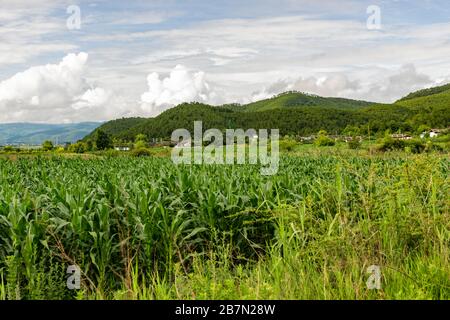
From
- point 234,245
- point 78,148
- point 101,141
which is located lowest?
point 78,148

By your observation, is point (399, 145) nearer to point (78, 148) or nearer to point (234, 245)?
point (78, 148)

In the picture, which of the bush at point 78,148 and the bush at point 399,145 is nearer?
the bush at point 399,145

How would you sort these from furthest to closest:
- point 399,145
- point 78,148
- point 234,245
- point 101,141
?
point 101,141
point 78,148
point 399,145
point 234,245

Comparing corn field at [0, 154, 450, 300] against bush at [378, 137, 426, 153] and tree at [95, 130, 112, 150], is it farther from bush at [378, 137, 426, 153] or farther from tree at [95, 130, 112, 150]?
tree at [95, 130, 112, 150]

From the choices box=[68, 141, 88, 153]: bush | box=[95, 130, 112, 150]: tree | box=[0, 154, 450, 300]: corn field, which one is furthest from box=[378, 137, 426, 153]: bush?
box=[95, 130, 112, 150]: tree

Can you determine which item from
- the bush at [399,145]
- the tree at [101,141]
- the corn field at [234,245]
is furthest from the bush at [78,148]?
the corn field at [234,245]

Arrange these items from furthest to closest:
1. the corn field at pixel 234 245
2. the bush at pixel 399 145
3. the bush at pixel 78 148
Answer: the bush at pixel 78 148 → the bush at pixel 399 145 → the corn field at pixel 234 245

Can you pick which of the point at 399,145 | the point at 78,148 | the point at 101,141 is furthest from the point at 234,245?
the point at 101,141

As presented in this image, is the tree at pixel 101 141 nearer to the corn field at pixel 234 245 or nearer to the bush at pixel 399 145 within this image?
the bush at pixel 399 145

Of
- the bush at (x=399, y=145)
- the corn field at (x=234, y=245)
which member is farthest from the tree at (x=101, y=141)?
the corn field at (x=234, y=245)

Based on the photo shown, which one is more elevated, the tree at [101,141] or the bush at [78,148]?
the tree at [101,141]

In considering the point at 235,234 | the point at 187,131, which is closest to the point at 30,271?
the point at 235,234

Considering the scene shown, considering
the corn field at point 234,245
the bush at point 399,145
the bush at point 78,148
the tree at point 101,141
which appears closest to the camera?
the corn field at point 234,245
